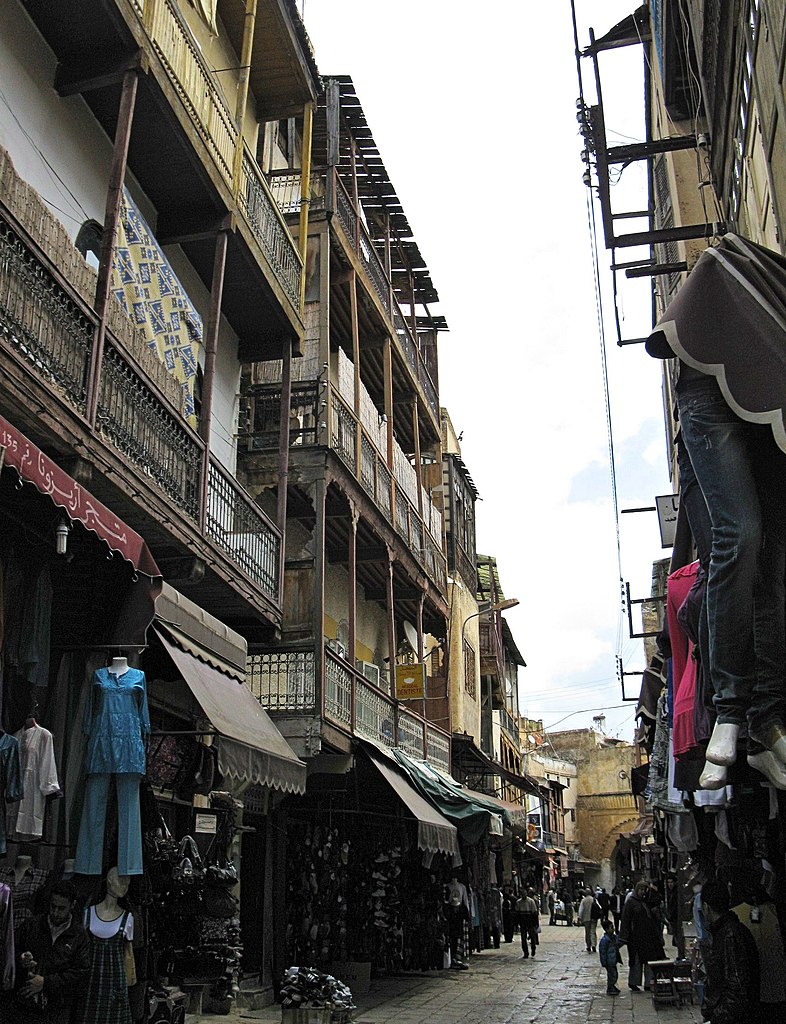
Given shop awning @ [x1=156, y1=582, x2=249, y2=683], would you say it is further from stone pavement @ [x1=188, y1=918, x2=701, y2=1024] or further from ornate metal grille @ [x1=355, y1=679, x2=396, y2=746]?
ornate metal grille @ [x1=355, y1=679, x2=396, y2=746]

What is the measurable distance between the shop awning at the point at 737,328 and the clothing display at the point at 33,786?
4.50 meters

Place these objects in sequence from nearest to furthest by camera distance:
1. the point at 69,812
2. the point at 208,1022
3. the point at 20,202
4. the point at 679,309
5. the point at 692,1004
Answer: the point at 679,309, the point at 69,812, the point at 20,202, the point at 208,1022, the point at 692,1004

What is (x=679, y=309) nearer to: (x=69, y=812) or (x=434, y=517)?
(x=69, y=812)

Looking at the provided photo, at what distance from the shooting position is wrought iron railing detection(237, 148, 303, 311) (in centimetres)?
1232

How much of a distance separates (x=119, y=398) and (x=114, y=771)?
3678mm

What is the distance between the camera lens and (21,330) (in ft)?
22.7

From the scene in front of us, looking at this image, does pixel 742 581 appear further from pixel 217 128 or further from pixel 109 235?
pixel 217 128

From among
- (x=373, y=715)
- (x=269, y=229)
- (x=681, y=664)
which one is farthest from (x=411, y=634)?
(x=681, y=664)

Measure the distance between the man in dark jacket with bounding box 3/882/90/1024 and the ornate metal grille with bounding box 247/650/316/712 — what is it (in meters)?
7.43

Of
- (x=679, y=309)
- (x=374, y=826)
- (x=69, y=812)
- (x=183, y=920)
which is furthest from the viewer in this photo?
(x=374, y=826)

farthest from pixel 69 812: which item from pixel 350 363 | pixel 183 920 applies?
pixel 350 363

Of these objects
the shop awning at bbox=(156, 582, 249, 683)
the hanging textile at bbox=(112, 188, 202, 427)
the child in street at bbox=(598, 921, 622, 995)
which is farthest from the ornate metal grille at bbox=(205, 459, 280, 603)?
the child in street at bbox=(598, 921, 622, 995)

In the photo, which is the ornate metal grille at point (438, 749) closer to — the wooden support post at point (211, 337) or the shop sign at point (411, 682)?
the shop sign at point (411, 682)

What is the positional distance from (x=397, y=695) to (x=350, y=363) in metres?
6.45
